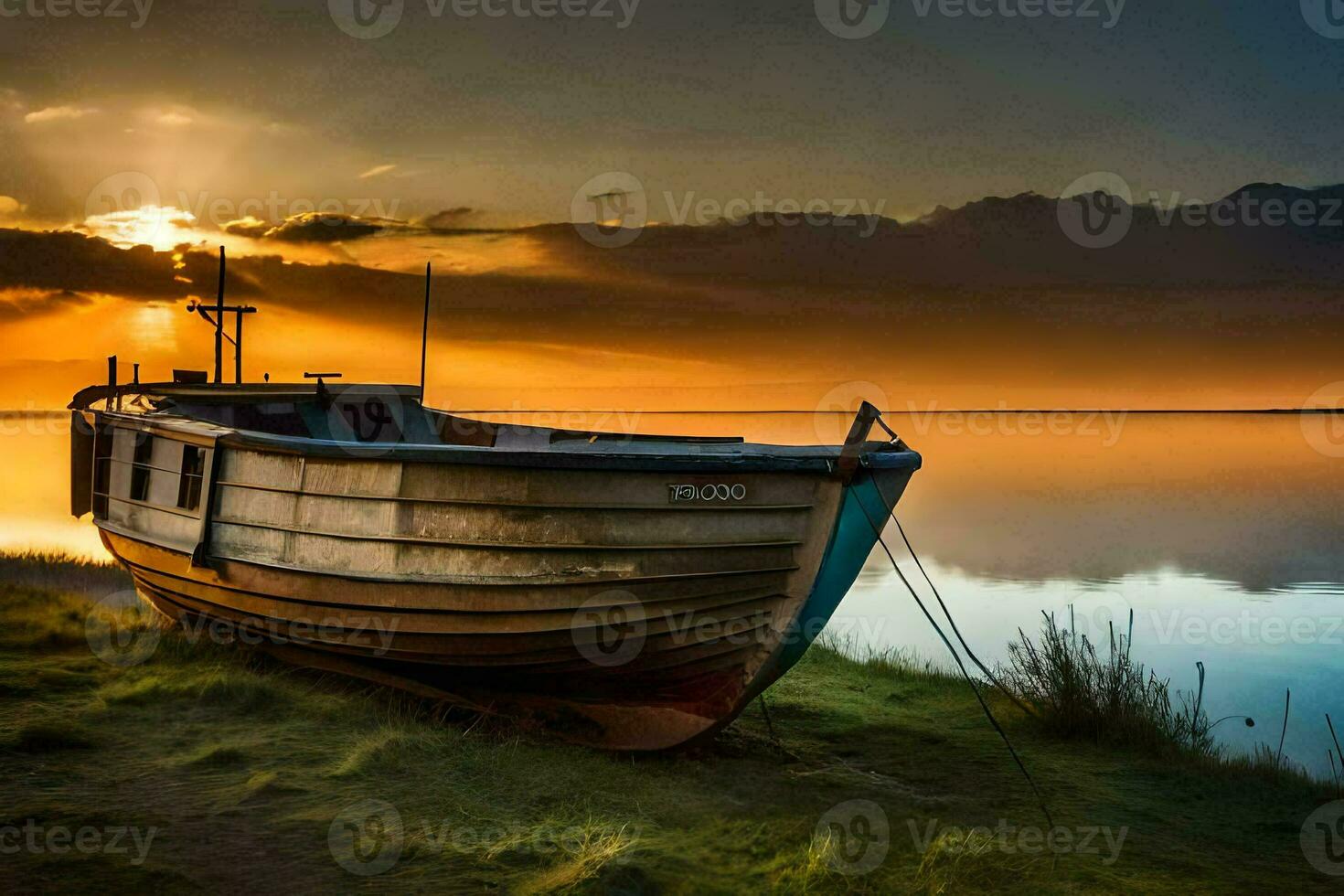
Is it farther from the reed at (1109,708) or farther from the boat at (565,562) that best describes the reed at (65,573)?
the reed at (1109,708)

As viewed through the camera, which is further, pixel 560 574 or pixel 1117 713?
pixel 1117 713

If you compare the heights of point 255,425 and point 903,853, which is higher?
point 255,425

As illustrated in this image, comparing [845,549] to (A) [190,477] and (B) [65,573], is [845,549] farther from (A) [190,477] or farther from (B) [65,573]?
(B) [65,573]

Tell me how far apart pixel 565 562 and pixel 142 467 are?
5123 mm

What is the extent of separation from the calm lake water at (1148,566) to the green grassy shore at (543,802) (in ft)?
11.0

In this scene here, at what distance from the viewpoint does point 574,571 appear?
6.21 metres

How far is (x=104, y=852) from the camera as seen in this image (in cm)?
453

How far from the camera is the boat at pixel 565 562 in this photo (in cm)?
609

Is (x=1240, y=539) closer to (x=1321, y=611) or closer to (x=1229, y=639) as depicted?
(x=1321, y=611)

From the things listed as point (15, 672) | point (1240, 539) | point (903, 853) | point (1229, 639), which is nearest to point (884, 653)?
point (1229, 639)

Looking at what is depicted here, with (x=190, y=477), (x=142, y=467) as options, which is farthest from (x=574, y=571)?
(x=142, y=467)

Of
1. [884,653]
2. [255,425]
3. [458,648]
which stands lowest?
[884,653]

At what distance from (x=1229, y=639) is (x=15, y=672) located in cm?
1322

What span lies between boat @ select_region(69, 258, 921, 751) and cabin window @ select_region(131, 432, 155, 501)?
→ 5.36 ft
